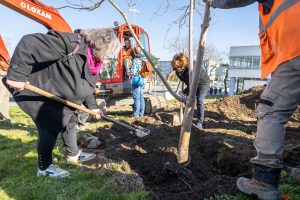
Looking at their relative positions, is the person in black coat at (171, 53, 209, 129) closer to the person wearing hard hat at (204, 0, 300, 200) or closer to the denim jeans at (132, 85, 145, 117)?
the denim jeans at (132, 85, 145, 117)

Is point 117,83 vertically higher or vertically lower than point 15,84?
lower

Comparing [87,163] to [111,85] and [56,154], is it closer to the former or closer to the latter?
[56,154]

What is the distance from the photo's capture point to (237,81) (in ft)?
154

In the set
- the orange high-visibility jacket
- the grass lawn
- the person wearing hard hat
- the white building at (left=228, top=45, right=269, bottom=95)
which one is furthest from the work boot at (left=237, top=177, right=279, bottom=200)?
the white building at (left=228, top=45, right=269, bottom=95)

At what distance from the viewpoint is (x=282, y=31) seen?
7.30 feet

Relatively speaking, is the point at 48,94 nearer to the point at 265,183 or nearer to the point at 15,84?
the point at 15,84

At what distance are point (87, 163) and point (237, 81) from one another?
4504 cm

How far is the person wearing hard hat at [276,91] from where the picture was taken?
221 centimetres

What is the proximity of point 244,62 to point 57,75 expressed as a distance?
4847cm

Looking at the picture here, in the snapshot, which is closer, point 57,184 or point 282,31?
point 282,31

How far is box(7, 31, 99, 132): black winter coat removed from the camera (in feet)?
10.8

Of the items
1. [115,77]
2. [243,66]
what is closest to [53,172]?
[115,77]

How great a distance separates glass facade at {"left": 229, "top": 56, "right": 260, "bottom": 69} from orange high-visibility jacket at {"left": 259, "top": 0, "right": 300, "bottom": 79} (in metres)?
47.3

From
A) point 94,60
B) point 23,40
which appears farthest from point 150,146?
point 23,40
